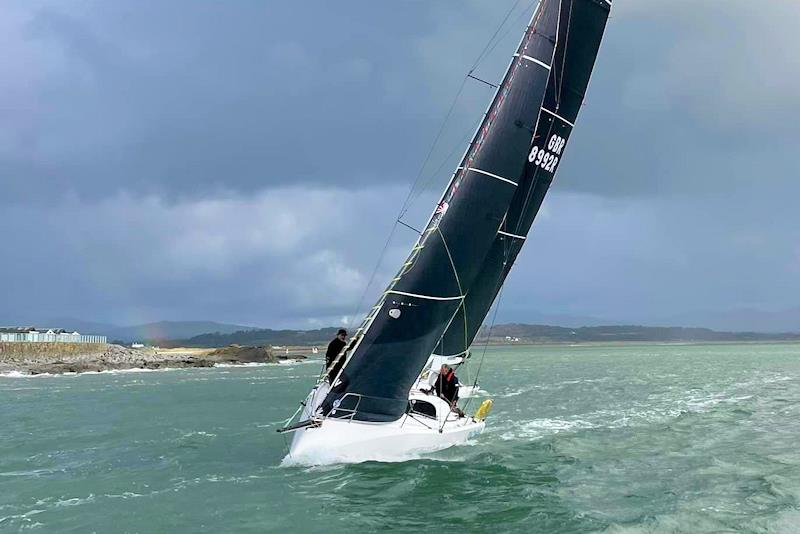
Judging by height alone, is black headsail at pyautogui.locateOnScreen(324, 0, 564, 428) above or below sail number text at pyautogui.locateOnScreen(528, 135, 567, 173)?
below

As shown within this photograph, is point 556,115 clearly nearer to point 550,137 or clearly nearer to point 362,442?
point 550,137

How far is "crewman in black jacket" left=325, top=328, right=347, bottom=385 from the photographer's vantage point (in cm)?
2031

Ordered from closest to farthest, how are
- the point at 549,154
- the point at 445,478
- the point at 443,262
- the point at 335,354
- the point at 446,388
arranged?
the point at 445,478, the point at 443,262, the point at 335,354, the point at 446,388, the point at 549,154

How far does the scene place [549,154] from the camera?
25.7m

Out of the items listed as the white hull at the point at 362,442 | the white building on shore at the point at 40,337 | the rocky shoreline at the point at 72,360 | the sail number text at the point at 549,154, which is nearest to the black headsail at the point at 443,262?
the white hull at the point at 362,442

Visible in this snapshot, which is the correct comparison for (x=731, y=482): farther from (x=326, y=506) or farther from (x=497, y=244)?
(x=497, y=244)

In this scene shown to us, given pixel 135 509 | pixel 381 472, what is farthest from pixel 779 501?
pixel 135 509

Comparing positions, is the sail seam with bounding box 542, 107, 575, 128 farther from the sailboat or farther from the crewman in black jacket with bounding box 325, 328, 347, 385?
the crewman in black jacket with bounding box 325, 328, 347, 385

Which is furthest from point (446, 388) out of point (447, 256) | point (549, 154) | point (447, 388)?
point (549, 154)

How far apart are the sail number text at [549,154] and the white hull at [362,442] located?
10271mm

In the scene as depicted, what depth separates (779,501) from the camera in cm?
1447

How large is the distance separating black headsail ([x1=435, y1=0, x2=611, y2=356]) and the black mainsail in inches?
136

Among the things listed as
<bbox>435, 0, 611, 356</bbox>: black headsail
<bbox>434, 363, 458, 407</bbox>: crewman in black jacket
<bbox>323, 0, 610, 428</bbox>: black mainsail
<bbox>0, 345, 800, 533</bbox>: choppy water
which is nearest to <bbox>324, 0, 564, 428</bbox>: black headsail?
<bbox>323, 0, 610, 428</bbox>: black mainsail

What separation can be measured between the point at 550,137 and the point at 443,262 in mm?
7888
